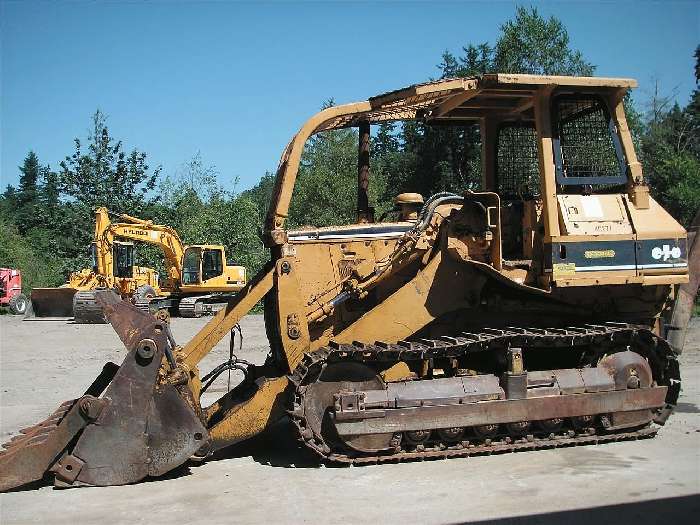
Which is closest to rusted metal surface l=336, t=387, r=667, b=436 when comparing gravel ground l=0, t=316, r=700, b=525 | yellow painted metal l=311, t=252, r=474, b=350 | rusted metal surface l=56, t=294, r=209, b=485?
gravel ground l=0, t=316, r=700, b=525

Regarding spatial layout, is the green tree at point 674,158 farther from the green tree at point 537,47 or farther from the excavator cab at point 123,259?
the excavator cab at point 123,259

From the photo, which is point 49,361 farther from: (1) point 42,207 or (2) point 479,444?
(1) point 42,207

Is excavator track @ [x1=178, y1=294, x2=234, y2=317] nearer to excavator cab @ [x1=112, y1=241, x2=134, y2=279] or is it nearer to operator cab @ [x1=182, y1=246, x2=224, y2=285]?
operator cab @ [x1=182, y1=246, x2=224, y2=285]

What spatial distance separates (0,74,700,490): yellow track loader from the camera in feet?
20.8

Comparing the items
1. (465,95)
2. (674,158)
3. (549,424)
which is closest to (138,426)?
(549,424)

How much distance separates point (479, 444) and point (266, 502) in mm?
2276

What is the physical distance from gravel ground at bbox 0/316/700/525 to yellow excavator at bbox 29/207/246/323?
20.8 meters

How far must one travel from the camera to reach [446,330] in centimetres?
786

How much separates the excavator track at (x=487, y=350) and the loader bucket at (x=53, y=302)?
79.1ft

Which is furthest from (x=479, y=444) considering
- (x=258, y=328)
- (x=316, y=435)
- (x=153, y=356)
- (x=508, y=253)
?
(x=258, y=328)

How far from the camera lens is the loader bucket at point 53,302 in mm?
28281

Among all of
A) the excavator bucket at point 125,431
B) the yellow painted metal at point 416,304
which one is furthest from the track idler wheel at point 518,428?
the excavator bucket at point 125,431

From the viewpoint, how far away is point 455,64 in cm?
3659

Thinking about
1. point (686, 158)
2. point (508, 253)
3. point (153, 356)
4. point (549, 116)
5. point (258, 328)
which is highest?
point (686, 158)
